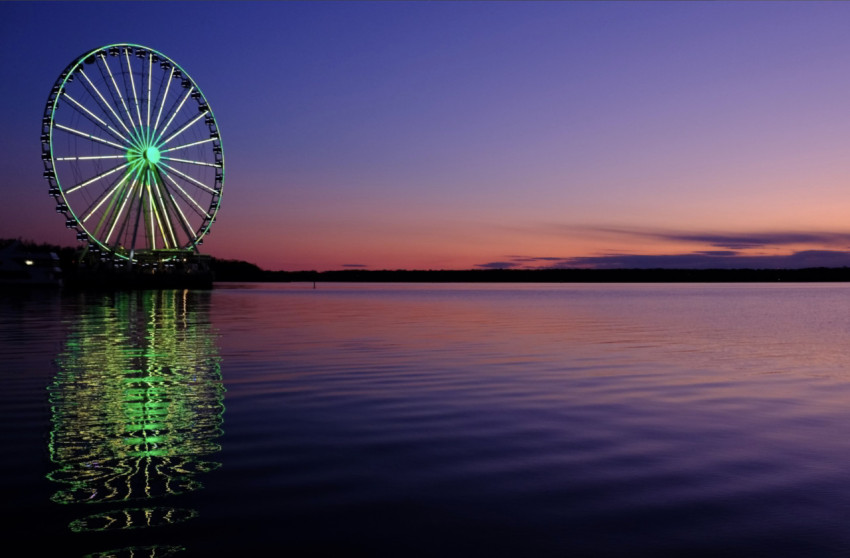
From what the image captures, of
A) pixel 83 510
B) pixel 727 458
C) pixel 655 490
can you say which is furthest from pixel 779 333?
pixel 83 510

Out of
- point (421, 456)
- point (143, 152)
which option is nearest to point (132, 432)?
point (421, 456)

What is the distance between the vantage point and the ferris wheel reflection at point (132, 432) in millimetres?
7004

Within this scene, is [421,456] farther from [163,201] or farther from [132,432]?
[163,201]

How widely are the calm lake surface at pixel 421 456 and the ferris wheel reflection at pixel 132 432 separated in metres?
0.04

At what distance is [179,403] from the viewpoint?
13.1 meters

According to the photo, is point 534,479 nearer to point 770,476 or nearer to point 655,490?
point 655,490

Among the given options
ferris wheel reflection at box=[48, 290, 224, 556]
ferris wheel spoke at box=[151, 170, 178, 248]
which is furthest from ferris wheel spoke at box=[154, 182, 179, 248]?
ferris wheel reflection at box=[48, 290, 224, 556]

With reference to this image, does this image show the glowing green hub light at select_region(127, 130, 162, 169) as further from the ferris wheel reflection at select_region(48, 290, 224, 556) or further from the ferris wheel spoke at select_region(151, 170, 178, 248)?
the ferris wheel reflection at select_region(48, 290, 224, 556)

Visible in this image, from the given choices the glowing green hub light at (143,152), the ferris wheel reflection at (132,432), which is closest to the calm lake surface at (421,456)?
the ferris wheel reflection at (132,432)

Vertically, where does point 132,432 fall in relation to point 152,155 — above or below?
below

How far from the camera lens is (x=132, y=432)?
10508 mm

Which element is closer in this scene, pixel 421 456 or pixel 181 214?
pixel 421 456

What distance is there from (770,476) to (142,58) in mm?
86607

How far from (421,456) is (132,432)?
4281 mm
